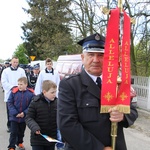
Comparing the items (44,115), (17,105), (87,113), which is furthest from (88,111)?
(17,105)

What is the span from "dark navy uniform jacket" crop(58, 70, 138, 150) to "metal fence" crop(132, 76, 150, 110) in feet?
30.4

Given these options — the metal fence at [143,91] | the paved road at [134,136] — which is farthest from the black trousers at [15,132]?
the metal fence at [143,91]

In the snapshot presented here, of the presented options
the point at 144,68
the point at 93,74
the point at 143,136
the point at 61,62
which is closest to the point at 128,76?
the point at 93,74

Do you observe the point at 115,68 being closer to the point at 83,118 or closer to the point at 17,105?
the point at 83,118

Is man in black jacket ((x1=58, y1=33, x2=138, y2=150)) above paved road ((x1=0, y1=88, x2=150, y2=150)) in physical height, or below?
above

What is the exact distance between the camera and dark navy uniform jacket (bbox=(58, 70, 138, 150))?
2.04 metres

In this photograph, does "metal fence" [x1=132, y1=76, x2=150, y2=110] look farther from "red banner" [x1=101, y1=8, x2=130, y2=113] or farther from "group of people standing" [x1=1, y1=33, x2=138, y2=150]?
"red banner" [x1=101, y1=8, x2=130, y2=113]

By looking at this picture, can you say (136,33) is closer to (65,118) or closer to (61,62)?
(61,62)

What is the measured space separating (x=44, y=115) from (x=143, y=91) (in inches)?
327

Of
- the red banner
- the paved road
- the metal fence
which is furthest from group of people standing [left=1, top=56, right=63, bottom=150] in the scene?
the metal fence

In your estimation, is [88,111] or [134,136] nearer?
[88,111]

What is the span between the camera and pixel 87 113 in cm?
209

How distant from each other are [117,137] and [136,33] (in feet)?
37.9

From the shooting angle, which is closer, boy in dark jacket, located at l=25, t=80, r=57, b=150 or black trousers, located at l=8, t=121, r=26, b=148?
boy in dark jacket, located at l=25, t=80, r=57, b=150
